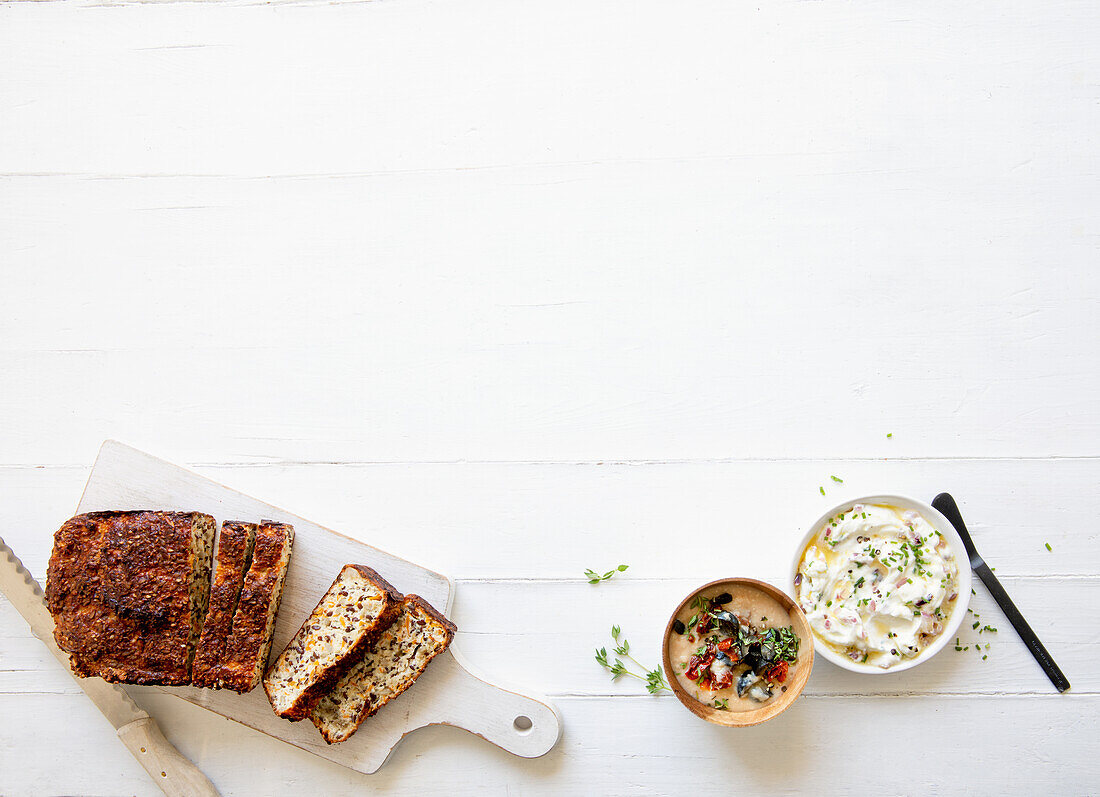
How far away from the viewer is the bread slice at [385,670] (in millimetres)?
2314

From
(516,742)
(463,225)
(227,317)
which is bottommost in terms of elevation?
(516,742)

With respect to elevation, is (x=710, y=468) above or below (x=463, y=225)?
below

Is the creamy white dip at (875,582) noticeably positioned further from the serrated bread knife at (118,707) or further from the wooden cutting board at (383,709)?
the serrated bread knife at (118,707)

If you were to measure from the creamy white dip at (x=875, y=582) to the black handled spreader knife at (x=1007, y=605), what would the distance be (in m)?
0.15

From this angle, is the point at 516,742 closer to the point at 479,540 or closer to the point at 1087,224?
the point at 479,540

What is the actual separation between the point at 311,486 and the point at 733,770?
1739 mm

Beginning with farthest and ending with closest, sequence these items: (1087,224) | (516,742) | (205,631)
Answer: (1087,224)
(516,742)
(205,631)

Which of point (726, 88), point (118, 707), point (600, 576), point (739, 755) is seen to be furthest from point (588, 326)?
point (118, 707)

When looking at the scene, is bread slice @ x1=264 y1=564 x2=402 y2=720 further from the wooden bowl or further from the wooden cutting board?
the wooden bowl

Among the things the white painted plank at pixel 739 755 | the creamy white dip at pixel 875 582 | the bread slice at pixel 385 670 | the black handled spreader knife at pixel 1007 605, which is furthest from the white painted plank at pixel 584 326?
the white painted plank at pixel 739 755

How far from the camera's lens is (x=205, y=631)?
7.44 ft

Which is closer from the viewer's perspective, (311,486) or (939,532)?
(939,532)

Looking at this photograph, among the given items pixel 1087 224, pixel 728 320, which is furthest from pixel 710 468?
pixel 1087 224

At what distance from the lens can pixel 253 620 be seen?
89.0 inches
